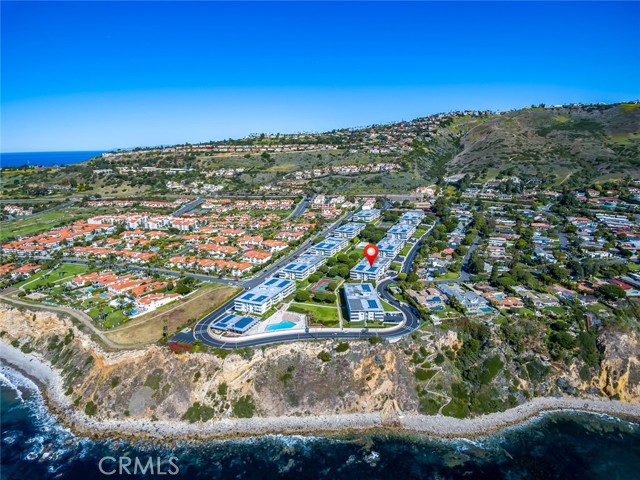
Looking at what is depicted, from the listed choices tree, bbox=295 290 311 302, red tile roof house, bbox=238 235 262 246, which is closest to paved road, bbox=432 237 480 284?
tree, bbox=295 290 311 302

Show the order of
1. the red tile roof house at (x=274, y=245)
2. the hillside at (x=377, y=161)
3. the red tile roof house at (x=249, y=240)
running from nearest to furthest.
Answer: the red tile roof house at (x=274, y=245)
the red tile roof house at (x=249, y=240)
the hillside at (x=377, y=161)

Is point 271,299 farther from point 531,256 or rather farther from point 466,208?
point 466,208

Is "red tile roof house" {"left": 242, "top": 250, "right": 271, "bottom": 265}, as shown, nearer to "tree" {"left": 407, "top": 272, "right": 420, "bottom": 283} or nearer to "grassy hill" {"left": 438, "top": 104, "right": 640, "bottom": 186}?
"tree" {"left": 407, "top": 272, "right": 420, "bottom": 283}

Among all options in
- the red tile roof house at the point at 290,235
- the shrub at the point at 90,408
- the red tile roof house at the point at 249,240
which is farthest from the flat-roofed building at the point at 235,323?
the red tile roof house at the point at 290,235

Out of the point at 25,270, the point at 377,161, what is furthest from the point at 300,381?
the point at 377,161

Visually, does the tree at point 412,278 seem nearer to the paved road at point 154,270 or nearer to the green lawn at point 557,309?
the green lawn at point 557,309

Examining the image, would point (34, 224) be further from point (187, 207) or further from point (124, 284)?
point (124, 284)
